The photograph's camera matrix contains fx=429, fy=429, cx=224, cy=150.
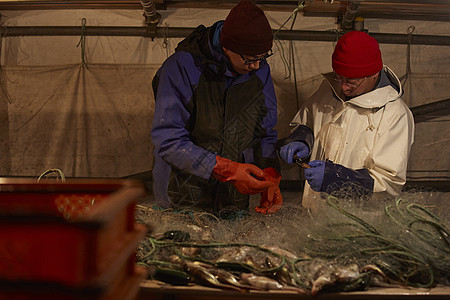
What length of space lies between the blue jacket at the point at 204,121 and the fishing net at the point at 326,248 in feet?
2.24

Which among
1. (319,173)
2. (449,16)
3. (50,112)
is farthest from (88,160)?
(449,16)

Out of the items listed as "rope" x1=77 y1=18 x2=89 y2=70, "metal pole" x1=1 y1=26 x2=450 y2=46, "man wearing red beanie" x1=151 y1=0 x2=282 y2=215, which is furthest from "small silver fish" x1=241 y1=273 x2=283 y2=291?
"rope" x1=77 y1=18 x2=89 y2=70

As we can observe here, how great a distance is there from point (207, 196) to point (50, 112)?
6.68 feet

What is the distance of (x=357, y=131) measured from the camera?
2.90 metres

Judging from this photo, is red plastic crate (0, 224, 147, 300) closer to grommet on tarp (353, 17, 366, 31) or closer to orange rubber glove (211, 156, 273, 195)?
orange rubber glove (211, 156, 273, 195)

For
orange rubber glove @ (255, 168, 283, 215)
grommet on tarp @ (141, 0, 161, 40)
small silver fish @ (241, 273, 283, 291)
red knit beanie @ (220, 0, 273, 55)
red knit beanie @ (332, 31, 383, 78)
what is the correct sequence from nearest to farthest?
small silver fish @ (241, 273, 283, 291)
red knit beanie @ (220, 0, 273, 55)
red knit beanie @ (332, 31, 383, 78)
orange rubber glove @ (255, 168, 283, 215)
grommet on tarp @ (141, 0, 161, 40)

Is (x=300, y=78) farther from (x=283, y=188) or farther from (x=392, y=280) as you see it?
(x=392, y=280)

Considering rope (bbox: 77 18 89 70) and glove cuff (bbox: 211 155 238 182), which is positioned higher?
rope (bbox: 77 18 89 70)

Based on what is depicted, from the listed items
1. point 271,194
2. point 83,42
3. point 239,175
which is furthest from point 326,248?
point 83,42

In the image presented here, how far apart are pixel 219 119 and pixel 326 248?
4.33 ft

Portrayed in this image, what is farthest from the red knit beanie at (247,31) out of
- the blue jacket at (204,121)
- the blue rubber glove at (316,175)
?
the blue rubber glove at (316,175)

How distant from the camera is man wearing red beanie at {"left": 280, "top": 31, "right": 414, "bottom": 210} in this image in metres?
2.64

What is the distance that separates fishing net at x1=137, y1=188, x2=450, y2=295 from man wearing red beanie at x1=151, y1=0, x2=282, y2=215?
2.11 feet

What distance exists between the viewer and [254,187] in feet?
9.28
